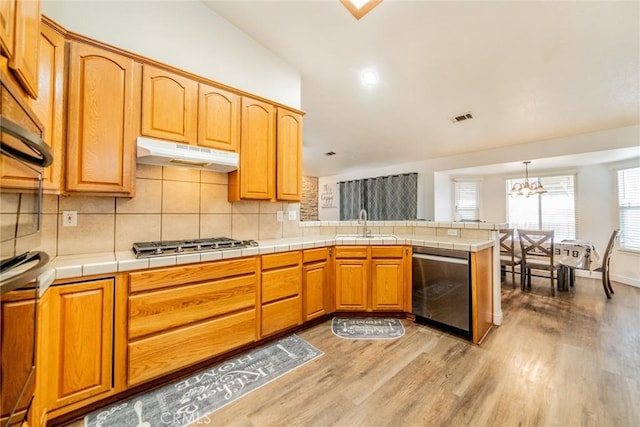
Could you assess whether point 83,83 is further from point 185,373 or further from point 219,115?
point 185,373

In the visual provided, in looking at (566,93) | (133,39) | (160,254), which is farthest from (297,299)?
(566,93)

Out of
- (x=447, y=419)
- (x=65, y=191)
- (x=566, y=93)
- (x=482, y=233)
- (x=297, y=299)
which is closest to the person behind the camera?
(x=447, y=419)

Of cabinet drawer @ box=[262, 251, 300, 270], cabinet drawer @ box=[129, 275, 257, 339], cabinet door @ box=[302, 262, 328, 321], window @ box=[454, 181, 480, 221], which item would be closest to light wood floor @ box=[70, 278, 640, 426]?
cabinet door @ box=[302, 262, 328, 321]

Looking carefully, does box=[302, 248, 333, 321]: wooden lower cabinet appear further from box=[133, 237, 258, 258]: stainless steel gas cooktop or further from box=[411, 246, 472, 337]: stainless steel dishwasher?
box=[411, 246, 472, 337]: stainless steel dishwasher

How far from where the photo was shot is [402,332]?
243 cm

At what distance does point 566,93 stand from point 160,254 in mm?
4571

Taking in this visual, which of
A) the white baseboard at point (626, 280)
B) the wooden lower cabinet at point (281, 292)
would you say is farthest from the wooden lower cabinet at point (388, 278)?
the white baseboard at point (626, 280)

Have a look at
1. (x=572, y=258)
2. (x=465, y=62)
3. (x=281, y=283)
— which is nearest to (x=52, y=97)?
(x=281, y=283)

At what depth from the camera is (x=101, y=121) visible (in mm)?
1664

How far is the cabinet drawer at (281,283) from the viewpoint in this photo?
215cm

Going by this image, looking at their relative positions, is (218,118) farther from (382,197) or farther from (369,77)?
(382,197)

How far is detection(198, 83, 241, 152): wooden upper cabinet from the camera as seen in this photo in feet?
6.88

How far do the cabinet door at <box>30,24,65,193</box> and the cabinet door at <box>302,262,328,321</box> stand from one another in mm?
1910

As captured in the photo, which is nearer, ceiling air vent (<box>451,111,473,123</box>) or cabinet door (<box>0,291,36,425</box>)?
cabinet door (<box>0,291,36,425</box>)
